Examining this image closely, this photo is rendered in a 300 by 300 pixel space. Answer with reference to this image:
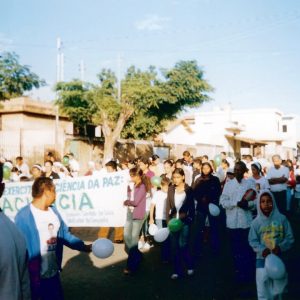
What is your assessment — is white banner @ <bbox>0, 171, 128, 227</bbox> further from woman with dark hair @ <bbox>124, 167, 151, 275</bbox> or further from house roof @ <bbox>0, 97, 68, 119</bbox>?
house roof @ <bbox>0, 97, 68, 119</bbox>

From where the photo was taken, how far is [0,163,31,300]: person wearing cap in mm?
2291

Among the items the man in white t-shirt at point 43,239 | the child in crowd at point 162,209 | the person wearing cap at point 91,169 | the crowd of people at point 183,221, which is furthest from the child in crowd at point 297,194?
the man in white t-shirt at point 43,239

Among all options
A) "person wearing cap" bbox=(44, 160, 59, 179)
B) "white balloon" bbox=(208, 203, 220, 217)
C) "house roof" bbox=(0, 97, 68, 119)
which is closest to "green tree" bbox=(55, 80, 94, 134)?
"house roof" bbox=(0, 97, 68, 119)

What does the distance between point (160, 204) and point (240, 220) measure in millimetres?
1593

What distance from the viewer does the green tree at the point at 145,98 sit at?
19188 mm

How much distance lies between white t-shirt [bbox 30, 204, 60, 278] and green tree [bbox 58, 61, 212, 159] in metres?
15.5

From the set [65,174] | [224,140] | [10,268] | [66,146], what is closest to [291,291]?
[10,268]

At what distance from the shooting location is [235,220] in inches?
241

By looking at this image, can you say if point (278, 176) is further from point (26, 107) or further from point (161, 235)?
point (26, 107)

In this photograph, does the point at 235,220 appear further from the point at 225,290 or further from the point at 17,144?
the point at 17,144

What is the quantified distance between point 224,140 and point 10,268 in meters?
34.9

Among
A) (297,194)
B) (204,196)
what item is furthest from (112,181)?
(297,194)

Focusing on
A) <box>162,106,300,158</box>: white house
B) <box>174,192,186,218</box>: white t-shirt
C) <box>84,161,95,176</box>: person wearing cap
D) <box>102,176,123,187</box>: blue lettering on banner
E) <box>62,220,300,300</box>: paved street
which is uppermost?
<box>162,106,300,158</box>: white house

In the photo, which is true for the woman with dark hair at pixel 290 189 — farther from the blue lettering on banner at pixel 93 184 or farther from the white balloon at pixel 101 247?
the white balloon at pixel 101 247
